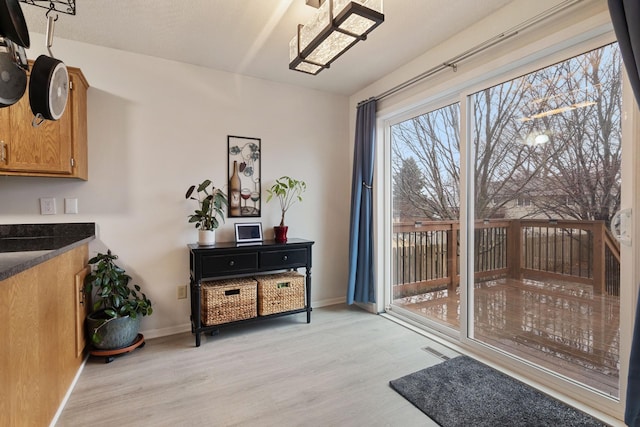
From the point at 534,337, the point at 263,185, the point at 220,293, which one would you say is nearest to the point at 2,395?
the point at 220,293

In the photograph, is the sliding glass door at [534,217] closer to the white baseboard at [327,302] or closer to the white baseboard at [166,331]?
the white baseboard at [327,302]

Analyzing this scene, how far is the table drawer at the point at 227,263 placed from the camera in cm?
256

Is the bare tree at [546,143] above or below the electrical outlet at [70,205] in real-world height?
above

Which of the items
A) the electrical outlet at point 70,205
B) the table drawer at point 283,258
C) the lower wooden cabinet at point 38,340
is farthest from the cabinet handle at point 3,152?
the table drawer at point 283,258

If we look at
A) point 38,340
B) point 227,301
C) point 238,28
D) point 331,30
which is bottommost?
point 227,301

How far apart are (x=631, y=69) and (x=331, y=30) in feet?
4.61

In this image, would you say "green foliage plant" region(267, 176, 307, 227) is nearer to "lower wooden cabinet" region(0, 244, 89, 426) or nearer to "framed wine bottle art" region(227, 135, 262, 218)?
"framed wine bottle art" region(227, 135, 262, 218)

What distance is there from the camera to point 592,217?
1.78 metres

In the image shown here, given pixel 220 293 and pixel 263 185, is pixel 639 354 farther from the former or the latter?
pixel 263 185

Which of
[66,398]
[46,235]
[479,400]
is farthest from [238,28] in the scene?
[479,400]

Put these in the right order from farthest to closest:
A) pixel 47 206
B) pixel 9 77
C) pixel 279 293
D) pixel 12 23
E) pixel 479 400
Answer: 1. pixel 279 293
2. pixel 47 206
3. pixel 479 400
4. pixel 9 77
5. pixel 12 23

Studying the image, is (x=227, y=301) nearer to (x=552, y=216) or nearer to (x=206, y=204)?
(x=206, y=204)

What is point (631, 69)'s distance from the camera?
53.6 inches

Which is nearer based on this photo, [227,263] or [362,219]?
[227,263]
